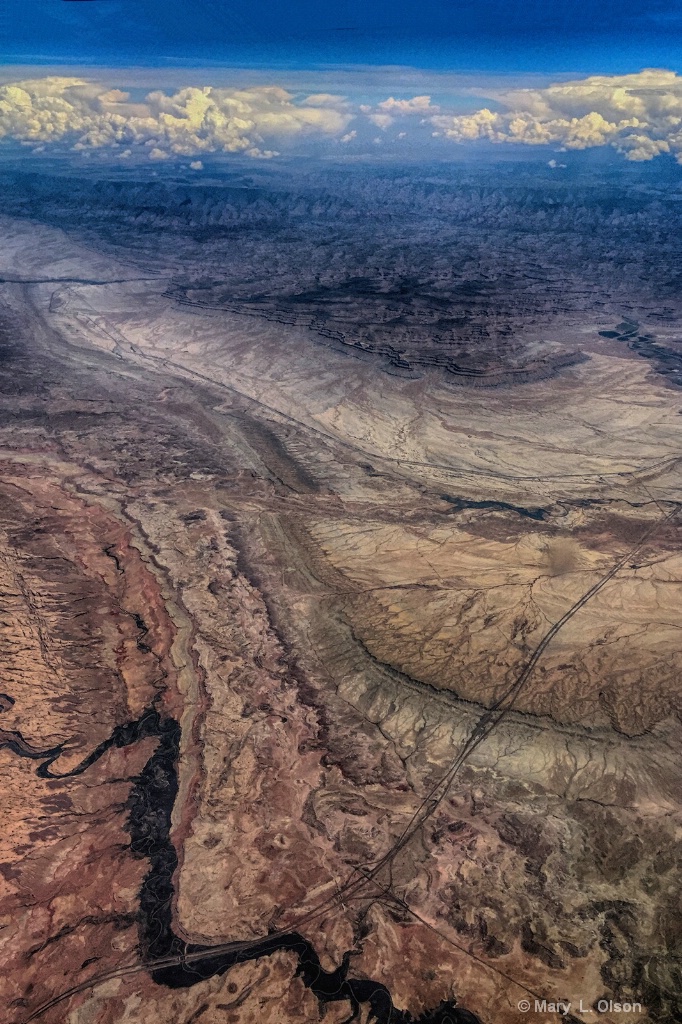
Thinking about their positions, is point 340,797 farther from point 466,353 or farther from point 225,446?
point 466,353

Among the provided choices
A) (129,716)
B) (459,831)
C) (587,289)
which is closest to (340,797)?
(459,831)

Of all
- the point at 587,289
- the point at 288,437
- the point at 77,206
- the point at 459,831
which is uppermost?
the point at 77,206

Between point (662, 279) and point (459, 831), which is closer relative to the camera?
point (459, 831)

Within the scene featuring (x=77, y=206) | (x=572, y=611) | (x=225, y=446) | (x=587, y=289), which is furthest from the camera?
(x=77, y=206)

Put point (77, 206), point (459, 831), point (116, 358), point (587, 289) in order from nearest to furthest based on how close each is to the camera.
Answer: point (459, 831) < point (116, 358) < point (587, 289) < point (77, 206)

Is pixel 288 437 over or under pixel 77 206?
under

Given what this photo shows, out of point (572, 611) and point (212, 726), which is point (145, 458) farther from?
point (572, 611)
